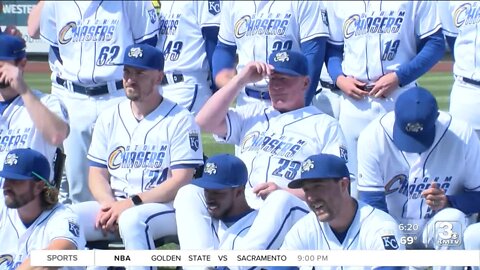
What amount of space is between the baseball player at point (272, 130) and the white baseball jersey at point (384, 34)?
2.50 feet

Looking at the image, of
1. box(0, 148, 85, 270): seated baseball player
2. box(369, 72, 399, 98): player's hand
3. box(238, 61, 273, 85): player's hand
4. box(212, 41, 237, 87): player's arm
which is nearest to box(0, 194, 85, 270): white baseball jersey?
box(0, 148, 85, 270): seated baseball player

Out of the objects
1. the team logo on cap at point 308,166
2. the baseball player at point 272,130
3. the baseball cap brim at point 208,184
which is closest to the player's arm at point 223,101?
the baseball player at point 272,130

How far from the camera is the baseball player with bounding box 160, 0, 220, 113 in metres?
7.61

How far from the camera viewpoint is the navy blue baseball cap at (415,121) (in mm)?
5527

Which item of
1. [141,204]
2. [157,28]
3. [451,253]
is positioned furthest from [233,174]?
[157,28]

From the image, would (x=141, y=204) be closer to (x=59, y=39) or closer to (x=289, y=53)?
(x=289, y=53)

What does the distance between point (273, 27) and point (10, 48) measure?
65.1 inches

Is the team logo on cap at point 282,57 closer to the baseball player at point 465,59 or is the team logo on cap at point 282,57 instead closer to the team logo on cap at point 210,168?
the team logo on cap at point 210,168

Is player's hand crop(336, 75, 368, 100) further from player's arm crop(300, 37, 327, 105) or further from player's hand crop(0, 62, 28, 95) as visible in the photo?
player's hand crop(0, 62, 28, 95)

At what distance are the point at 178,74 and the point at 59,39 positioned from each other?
0.91m

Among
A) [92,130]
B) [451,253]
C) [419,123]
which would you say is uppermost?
[419,123]

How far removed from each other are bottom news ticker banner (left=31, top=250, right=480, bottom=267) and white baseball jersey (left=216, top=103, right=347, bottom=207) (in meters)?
0.75

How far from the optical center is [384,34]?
6863 millimetres

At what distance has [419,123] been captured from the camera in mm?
5516
